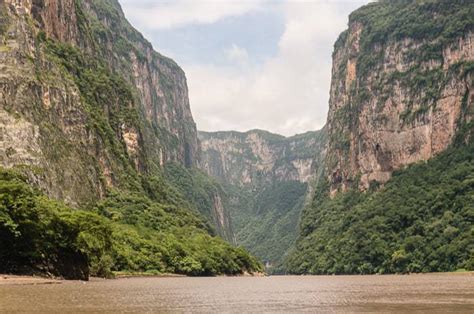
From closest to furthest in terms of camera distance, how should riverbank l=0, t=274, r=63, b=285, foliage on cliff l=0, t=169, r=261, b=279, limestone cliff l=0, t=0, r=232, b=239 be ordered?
1. riverbank l=0, t=274, r=63, b=285
2. foliage on cliff l=0, t=169, r=261, b=279
3. limestone cliff l=0, t=0, r=232, b=239

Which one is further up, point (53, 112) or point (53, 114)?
point (53, 112)

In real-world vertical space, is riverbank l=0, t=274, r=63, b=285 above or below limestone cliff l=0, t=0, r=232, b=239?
below

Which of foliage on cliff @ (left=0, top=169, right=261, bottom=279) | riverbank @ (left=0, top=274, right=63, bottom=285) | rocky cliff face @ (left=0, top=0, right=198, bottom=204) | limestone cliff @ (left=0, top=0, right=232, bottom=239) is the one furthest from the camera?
rocky cliff face @ (left=0, top=0, right=198, bottom=204)

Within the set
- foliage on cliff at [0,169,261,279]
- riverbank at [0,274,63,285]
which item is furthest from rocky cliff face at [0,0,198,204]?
riverbank at [0,274,63,285]

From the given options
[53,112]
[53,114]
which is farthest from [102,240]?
[53,112]

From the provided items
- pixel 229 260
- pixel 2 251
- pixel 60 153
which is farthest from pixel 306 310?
pixel 229 260

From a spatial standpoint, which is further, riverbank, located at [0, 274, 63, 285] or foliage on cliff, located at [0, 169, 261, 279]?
foliage on cliff, located at [0, 169, 261, 279]

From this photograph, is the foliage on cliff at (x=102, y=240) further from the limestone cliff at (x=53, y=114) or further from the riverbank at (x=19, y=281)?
the limestone cliff at (x=53, y=114)

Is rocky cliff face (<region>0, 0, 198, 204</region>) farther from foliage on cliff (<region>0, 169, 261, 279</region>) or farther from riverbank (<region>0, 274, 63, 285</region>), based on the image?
riverbank (<region>0, 274, 63, 285</region>)

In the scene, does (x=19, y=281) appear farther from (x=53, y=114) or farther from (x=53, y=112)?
(x=53, y=112)

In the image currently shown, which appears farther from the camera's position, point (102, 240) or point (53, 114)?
point (53, 114)
